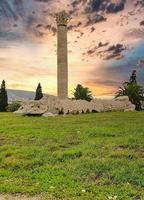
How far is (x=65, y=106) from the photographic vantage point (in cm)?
4988

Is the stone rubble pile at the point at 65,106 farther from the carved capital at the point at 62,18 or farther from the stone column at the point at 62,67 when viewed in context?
the carved capital at the point at 62,18

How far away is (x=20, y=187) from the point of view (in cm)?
1109

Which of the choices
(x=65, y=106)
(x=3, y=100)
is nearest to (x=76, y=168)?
(x=65, y=106)

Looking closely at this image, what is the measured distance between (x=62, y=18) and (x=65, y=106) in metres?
17.2

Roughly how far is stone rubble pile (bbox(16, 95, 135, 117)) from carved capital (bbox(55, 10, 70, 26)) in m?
12.8

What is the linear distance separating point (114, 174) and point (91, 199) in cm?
220

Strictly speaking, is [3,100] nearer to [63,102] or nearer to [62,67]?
[62,67]

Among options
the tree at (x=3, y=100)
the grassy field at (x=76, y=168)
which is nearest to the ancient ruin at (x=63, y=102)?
the tree at (x=3, y=100)

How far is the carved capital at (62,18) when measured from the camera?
2435 inches

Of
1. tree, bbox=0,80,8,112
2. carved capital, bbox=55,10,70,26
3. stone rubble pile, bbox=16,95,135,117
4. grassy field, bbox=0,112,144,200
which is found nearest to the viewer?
grassy field, bbox=0,112,144,200

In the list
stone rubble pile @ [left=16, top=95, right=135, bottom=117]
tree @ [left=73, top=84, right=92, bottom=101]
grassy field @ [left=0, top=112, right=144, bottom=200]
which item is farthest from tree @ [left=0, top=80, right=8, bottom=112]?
grassy field @ [left=0, top=112, right=144, bottom=200]

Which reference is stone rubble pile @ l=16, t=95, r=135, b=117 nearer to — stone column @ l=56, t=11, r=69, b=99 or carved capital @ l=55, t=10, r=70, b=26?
stone column @ l=56, t=11, r=69, b=99

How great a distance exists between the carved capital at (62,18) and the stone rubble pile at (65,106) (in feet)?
41.9

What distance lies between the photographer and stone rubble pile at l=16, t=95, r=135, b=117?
47250mm
